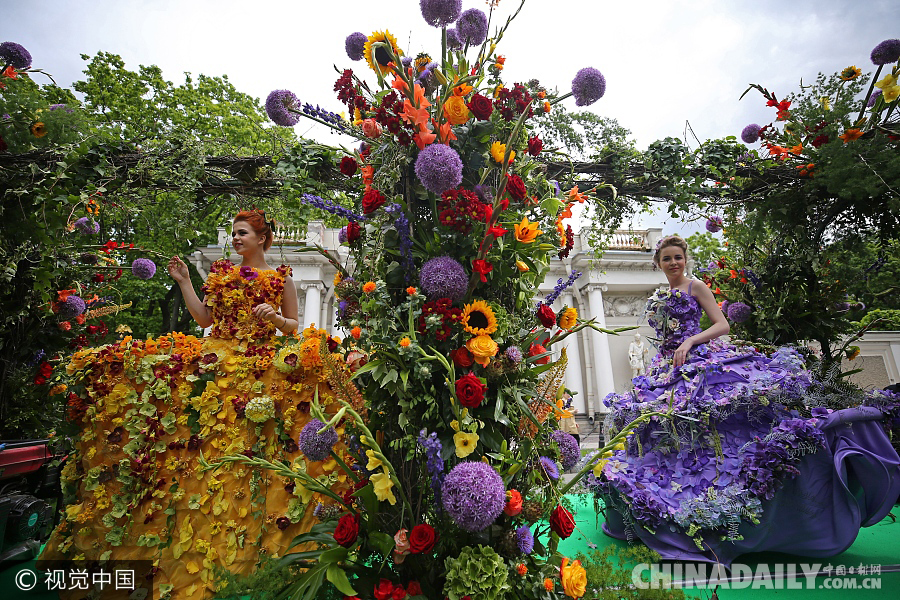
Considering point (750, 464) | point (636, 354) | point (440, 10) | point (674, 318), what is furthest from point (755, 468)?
point (636, 354)

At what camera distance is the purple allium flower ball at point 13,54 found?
3559 millimetres

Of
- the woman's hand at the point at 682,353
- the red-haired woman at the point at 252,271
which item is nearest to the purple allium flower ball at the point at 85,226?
the red-haired woman at the point at 252,271

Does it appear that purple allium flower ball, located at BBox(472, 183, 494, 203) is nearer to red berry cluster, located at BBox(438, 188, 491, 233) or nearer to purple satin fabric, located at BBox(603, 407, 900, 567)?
red berry cluster, located at BBox(438, 188, 491, 233)

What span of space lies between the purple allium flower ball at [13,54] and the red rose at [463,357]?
14.8 ft

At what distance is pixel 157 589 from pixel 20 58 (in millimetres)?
4212

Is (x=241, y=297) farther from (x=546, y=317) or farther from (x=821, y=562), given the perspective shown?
(x=821, y=562)

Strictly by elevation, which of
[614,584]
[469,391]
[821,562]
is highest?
[469,391]

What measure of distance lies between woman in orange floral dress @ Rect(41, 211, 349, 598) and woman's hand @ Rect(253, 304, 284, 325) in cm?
20

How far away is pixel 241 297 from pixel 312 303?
39.9 feet

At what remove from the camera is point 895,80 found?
311cm

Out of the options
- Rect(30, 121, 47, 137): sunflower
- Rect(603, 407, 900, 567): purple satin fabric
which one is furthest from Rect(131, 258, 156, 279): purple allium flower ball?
Rect(603, 407, 900, 567): purple satin fabric

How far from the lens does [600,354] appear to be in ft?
53.9

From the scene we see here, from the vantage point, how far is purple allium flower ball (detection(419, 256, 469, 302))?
153 centimetres

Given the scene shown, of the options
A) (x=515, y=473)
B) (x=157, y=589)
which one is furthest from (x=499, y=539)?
(x=157, y=589)
